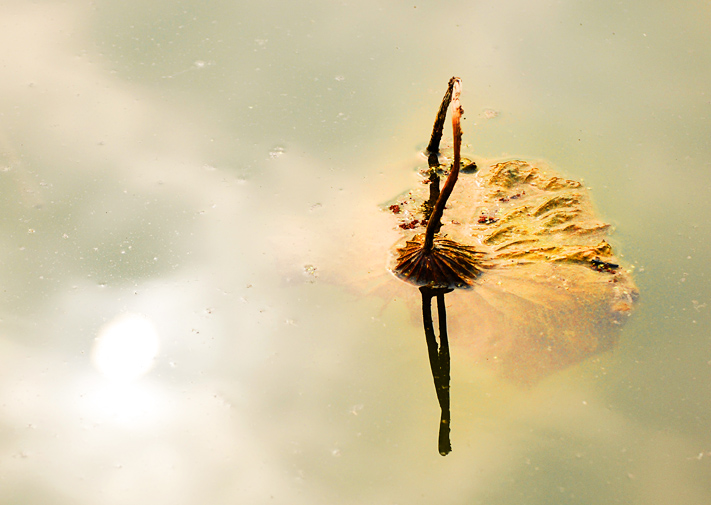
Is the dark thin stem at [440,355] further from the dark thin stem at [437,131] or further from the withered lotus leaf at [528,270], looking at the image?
the dark thin stem at [437,131]

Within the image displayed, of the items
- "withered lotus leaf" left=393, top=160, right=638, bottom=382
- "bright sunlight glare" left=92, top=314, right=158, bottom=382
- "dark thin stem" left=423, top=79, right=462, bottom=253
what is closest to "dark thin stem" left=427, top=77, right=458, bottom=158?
"withered lotus leaf" left=393, top=160, right=638, bottom=382

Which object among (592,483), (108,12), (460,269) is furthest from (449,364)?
(108,12)

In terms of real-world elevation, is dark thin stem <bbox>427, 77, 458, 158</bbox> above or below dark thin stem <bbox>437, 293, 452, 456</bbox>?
above

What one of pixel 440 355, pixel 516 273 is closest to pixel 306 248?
pixel 440 355

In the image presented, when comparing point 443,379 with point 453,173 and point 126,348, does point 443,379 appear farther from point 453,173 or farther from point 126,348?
point 126,348

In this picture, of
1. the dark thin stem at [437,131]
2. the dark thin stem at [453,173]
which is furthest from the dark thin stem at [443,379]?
the dark thin stem at [437,131]

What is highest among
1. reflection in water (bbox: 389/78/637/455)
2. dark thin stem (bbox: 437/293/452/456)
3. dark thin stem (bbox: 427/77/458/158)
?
dark thin stem (bbox: 427/77/458/158)

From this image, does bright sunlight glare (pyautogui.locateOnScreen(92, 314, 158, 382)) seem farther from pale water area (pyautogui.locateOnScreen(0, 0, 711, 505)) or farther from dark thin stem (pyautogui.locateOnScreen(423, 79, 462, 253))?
dark thin stem (pyautogui.locateOnScreen(423, 79, 462, 253))
